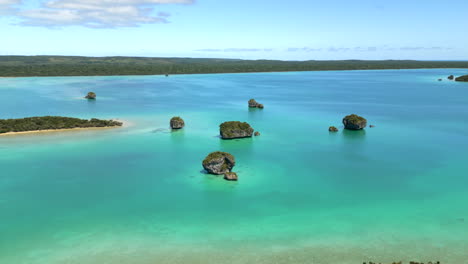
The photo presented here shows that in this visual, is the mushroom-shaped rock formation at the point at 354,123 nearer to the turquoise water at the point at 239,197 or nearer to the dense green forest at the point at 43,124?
the turquoise water at the point at 239,197

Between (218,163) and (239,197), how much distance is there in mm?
5857

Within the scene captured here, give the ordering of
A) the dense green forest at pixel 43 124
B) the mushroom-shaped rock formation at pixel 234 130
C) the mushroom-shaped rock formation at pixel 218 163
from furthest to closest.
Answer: the dense green forest at pixel 43 124 < the mushroom-shaped rock formation at pixel 234 130 < the mushroom-shaped rock formation at pixel 218 163

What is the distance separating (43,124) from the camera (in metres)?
61.1

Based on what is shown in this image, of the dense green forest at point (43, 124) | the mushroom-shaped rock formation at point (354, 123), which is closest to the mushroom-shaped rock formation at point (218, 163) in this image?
the mushroom-shaped rock formation at point (354, 123)

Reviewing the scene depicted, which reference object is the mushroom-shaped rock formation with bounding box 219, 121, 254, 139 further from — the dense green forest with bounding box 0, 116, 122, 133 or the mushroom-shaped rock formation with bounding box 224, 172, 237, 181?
the dense green forest with bounding box 0, 116, 122, 133

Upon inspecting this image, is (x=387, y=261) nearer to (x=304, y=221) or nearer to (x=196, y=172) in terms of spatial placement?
(x=304, y=221)

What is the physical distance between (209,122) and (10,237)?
4856 cm

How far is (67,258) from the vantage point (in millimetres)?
23625

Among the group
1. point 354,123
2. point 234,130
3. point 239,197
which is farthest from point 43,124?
point 354,123

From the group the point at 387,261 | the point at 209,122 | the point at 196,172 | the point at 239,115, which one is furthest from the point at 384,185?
the point at 239,115

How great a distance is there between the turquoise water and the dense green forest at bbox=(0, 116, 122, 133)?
11.5ft

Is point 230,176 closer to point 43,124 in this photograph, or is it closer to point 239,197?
point 239,197

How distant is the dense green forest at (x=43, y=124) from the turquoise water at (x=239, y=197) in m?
3.51

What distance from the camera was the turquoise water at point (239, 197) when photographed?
81.1 ft
